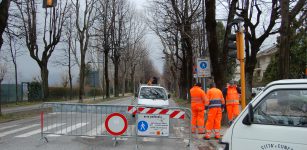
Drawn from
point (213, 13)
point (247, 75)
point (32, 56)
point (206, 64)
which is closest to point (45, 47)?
point (32, 56)

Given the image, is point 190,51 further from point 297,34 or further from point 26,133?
point 26,133

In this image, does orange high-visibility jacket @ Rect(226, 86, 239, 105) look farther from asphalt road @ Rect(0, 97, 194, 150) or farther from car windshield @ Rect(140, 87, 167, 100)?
car windshield @ Rect(140, 87, 167, 100)

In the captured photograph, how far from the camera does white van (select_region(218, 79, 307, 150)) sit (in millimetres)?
4309

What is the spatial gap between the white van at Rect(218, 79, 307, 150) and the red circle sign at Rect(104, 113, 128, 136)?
16.8ft

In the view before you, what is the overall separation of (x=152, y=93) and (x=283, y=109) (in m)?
13.3

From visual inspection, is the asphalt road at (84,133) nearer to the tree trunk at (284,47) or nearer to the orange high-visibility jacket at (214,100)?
the orange high-visibility jacket at (214,100)

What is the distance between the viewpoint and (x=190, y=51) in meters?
28.8

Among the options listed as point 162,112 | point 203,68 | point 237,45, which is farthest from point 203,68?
point 162,112

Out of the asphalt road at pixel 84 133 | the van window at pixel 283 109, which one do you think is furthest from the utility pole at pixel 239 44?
the van window at pixel 283 109

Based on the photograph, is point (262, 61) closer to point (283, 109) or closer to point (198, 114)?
point (198, 114)

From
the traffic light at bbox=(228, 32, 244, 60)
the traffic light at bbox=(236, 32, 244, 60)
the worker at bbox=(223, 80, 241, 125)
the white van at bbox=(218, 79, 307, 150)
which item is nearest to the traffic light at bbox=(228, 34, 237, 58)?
the traffic light at bbox=(228, 32, 244, 60)

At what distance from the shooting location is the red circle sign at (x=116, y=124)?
31.2 ft

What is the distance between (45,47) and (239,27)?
32.0 meters

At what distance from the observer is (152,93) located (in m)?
17.7
